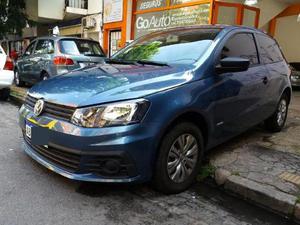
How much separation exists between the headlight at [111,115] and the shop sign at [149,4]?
1004 cm

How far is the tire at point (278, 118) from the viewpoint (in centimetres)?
570

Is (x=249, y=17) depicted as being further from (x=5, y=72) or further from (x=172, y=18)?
(x=5, y=72)

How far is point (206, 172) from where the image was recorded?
404 centimetres

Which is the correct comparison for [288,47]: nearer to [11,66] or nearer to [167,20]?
[167,20]

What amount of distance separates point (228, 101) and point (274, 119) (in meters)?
1.96

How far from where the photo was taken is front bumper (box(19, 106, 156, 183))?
3037mm

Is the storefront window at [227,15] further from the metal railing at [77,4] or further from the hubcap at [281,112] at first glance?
the metal railing at [77,4]

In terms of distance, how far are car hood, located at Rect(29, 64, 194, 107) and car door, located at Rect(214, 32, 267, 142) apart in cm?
56

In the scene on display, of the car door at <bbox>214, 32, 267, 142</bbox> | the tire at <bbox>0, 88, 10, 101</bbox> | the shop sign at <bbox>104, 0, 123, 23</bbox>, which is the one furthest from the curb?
the shop sign at <bbox>104, 0, 123, 23</bbox>

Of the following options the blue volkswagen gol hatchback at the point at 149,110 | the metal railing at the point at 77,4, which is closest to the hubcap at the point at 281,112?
the blue volkswagen gol hatchback at the point at 149,110

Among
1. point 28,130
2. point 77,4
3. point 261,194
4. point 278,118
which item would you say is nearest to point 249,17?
point 278,118

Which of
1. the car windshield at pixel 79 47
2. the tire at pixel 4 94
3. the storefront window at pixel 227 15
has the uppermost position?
the storefront window at pixel 227 15

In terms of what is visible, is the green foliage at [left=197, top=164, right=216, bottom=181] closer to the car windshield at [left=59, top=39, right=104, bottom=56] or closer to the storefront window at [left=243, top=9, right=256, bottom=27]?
the car windshield at [left=59, top=39, right=104, bottom=56]

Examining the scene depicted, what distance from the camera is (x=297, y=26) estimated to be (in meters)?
17.0
